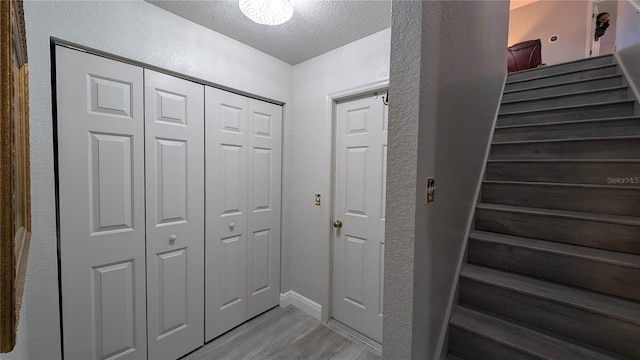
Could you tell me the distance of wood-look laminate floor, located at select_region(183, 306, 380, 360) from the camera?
192 cm

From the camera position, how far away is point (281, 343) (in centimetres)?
205

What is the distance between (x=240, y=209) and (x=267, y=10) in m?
1.52

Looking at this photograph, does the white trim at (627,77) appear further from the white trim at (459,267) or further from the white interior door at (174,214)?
the white interior door at (174,214)

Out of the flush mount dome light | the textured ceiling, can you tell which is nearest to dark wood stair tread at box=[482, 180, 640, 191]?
the textured ceiling

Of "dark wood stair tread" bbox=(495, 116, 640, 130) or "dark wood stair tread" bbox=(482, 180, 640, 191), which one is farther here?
"dark wood stair tread" bbox=(495, 116, 640, 130)

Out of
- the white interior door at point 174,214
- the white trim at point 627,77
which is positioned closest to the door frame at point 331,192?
the white interior door at point 174,214

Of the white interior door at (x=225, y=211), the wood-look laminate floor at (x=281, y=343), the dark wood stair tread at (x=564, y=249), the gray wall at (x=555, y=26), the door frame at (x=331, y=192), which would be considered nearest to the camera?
the dark wood stair tread at (x=564, y=249)

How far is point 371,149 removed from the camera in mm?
2121

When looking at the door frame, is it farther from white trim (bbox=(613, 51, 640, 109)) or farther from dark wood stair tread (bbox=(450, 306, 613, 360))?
white trim (bbox=(613, 51, 640, 109))

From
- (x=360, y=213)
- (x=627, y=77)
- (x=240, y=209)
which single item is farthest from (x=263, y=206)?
(x=627, y=77)

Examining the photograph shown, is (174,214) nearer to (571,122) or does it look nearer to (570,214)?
(570,214)

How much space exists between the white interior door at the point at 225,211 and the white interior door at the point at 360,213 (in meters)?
0.84

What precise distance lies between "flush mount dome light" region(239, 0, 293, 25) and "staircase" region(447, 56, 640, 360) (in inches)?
71.1

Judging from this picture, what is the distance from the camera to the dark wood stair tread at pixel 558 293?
1096 mm
